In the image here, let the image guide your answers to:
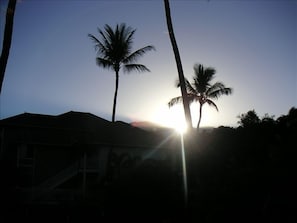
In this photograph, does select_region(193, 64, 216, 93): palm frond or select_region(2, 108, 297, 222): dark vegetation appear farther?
select_region(193, 64, 216, 93): palm frond

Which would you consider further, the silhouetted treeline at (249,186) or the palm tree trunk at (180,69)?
the palm tree trunk at (180,69)

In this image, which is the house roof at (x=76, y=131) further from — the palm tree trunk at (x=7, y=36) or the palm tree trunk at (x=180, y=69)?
the palm tree trunk at (x=7, y=36)

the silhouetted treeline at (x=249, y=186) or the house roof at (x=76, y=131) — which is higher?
the house roof at (x=76, y=131)

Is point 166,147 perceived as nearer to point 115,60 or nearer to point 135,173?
point 115,60

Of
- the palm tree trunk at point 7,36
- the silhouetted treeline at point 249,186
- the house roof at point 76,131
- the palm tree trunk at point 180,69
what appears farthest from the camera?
the house roof at point 76,131

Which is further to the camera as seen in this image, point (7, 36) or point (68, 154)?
point (68, 154)

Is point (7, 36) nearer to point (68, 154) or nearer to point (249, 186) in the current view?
point (249, 186)

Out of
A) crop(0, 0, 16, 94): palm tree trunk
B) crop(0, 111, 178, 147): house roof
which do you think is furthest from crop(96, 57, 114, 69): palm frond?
crop(0, 0, 16, 94): palm tree trunk

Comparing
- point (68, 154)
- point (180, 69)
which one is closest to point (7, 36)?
point (180, 69)

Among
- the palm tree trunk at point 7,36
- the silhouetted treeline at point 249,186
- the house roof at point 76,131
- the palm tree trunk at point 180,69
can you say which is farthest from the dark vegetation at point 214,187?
the palm tree trunk at point 7,36

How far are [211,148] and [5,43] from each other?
32.2 feet

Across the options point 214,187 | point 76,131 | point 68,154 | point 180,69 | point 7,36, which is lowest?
point 214,187

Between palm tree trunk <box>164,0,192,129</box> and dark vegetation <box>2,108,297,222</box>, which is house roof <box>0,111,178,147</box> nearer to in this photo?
dark vegetation <box>2,108,297,222</box>

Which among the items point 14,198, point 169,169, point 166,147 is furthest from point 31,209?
point 166,147
